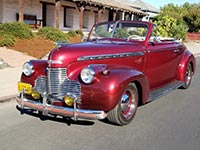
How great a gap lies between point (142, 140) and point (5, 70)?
641cm

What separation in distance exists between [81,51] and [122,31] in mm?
1654

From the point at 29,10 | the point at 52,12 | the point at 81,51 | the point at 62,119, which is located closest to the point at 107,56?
the point at 81,51

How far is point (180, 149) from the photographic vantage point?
13.5ft

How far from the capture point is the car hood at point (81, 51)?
184 inches

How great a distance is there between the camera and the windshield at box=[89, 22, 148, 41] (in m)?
6.14

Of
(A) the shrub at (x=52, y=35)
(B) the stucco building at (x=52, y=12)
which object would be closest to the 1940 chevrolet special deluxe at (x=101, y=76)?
(A) the shrub at (x=52, y=35)

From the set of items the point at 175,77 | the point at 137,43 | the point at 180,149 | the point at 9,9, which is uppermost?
the point at 9,9

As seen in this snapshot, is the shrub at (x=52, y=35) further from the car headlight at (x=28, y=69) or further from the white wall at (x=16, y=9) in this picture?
the car headlight at (x=28, y=69)

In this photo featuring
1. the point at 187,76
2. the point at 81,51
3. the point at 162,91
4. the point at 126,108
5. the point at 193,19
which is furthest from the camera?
the point at 193,19

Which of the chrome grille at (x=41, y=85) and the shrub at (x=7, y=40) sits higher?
the shrub at (x=7, y=40)

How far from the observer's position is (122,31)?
623 cm

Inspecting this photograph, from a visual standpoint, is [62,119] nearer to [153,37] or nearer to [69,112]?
[69,112]

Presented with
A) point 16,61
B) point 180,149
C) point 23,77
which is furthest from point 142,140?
point 16,61

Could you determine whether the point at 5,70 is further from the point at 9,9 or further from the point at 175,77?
the point at 9,9
